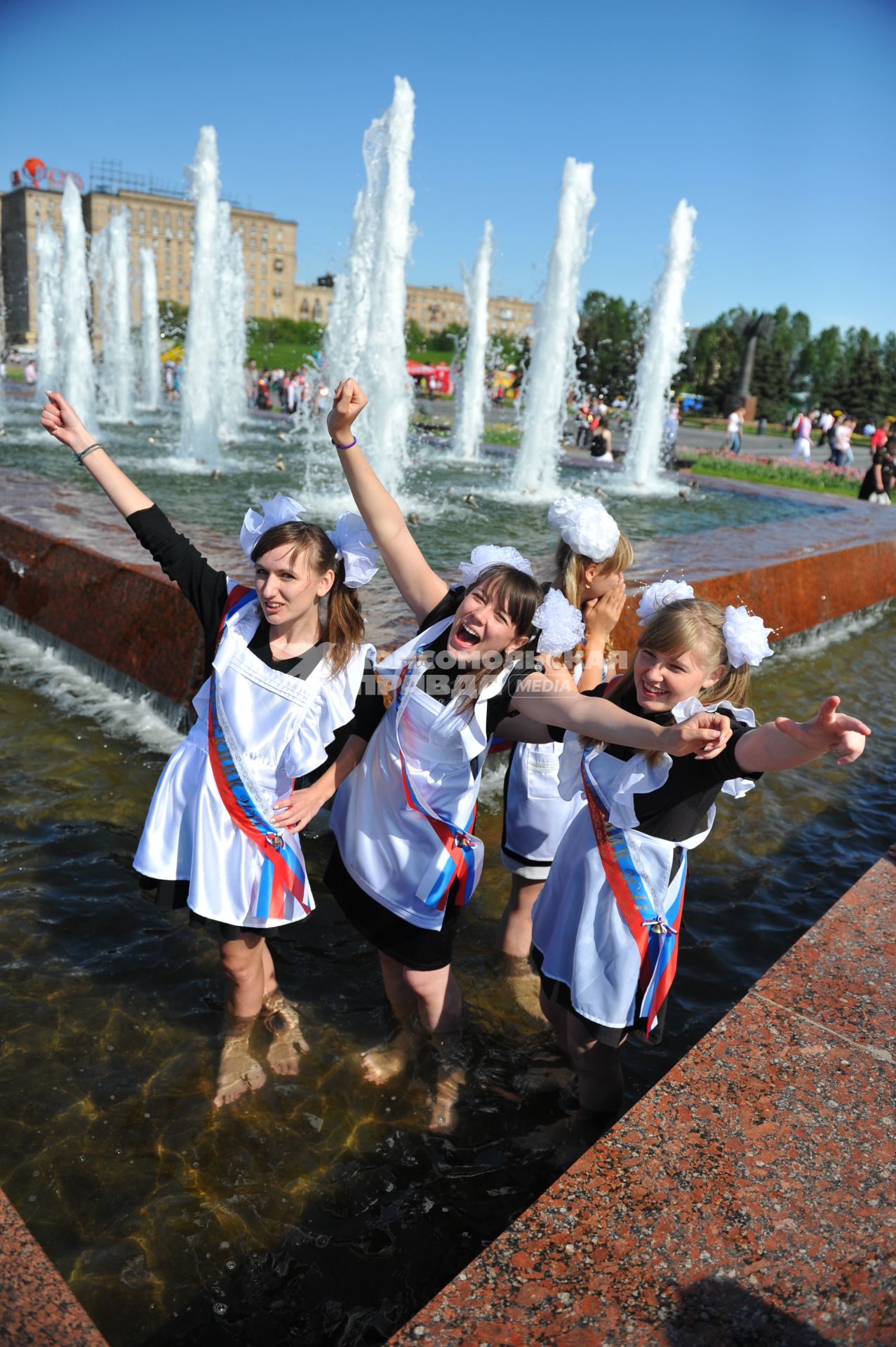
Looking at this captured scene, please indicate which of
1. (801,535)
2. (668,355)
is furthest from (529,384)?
(801,535)

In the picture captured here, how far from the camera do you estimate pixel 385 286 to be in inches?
480

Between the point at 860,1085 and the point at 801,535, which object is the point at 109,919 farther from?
the point at 801,535

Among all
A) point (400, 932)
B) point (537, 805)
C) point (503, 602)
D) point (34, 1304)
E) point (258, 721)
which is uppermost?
point (503, 602)

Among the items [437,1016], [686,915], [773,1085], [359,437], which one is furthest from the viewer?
[359,437]

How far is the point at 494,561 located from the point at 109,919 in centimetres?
197

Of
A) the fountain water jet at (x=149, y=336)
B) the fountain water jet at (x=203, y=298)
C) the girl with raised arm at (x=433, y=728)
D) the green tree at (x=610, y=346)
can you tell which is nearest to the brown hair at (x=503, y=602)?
A: the girl with raised arm at (x=433, y=728)

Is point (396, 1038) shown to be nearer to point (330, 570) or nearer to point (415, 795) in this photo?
point (415, 795)

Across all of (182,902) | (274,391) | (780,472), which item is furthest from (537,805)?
(274,391)

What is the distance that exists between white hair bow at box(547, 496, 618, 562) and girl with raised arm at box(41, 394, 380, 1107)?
2.12 ft

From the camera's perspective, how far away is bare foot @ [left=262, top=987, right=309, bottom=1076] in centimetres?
271

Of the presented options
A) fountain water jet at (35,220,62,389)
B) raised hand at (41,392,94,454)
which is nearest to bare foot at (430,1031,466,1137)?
raised hand at (41,392,94,454)

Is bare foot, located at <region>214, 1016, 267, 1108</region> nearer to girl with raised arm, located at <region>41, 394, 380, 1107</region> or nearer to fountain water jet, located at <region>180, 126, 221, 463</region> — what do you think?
girl with raised arm, located at <region>41, 394, 380, 1107</region>

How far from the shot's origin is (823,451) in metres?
36.5

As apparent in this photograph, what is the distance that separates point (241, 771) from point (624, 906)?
3.30 feet
